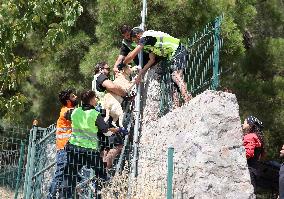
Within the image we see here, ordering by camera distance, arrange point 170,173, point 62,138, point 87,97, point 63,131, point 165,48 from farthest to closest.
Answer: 1. point 165,48
2. point 63,131
3. point 62,138
4. point 87,97
5. point 170,173

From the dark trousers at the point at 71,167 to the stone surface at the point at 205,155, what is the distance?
0.63 meters

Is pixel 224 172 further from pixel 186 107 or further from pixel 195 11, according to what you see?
pixel 195 11

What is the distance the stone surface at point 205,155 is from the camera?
24.7 ft

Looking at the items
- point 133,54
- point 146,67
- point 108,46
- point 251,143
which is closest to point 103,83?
point 133,54

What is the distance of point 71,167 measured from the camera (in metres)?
7.69

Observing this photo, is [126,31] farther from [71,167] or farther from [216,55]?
[71,167]

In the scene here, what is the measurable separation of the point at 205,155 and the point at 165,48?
74.5 inches

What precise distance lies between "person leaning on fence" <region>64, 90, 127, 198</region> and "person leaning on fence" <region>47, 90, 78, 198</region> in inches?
4.0

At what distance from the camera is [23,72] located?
963 centimetres

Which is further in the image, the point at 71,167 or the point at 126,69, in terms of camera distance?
the point at 126,69

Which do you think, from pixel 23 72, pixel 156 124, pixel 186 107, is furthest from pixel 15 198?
pixel 186 107

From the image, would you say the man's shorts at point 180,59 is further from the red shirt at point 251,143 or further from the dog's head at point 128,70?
the red shirt at point 251,143

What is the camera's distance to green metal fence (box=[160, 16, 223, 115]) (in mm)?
8773


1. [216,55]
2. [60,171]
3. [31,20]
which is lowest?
[60,171]
